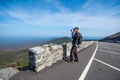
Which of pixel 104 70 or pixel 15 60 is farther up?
pixel 104 70

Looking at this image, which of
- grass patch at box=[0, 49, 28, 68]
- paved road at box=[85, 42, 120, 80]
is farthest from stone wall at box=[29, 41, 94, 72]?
grass patch at box=[0, 49, 28, 68]

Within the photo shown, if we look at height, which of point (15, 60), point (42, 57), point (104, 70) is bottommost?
point (15, 60)

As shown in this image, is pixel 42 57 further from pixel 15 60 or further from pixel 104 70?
pixel 15 60

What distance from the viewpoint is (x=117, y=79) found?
176 inches

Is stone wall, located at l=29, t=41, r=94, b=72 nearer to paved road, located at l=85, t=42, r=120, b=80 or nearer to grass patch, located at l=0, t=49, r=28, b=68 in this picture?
paved road, located at l=85, t=42, r=120, b=80

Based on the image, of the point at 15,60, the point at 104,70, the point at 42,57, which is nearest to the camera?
the point at 42,57

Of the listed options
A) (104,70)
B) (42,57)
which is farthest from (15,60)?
(104,70)

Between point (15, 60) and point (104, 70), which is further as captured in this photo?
point (15, 60)

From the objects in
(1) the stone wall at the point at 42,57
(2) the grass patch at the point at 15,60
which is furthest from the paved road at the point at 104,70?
(2) the grass patch at the point at 15,60

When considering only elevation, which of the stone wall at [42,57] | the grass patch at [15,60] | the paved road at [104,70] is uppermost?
the stone wall at [42,57]

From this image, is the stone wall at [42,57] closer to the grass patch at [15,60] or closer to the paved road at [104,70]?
the paved road at [104,70]

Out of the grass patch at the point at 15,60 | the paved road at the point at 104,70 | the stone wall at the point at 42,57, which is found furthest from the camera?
the grass patch at the point at 15,60

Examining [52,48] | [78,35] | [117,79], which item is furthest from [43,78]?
[78,35]

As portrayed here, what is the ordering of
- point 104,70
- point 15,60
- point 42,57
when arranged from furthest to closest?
point 15,60
point 104,70
point 42,57
